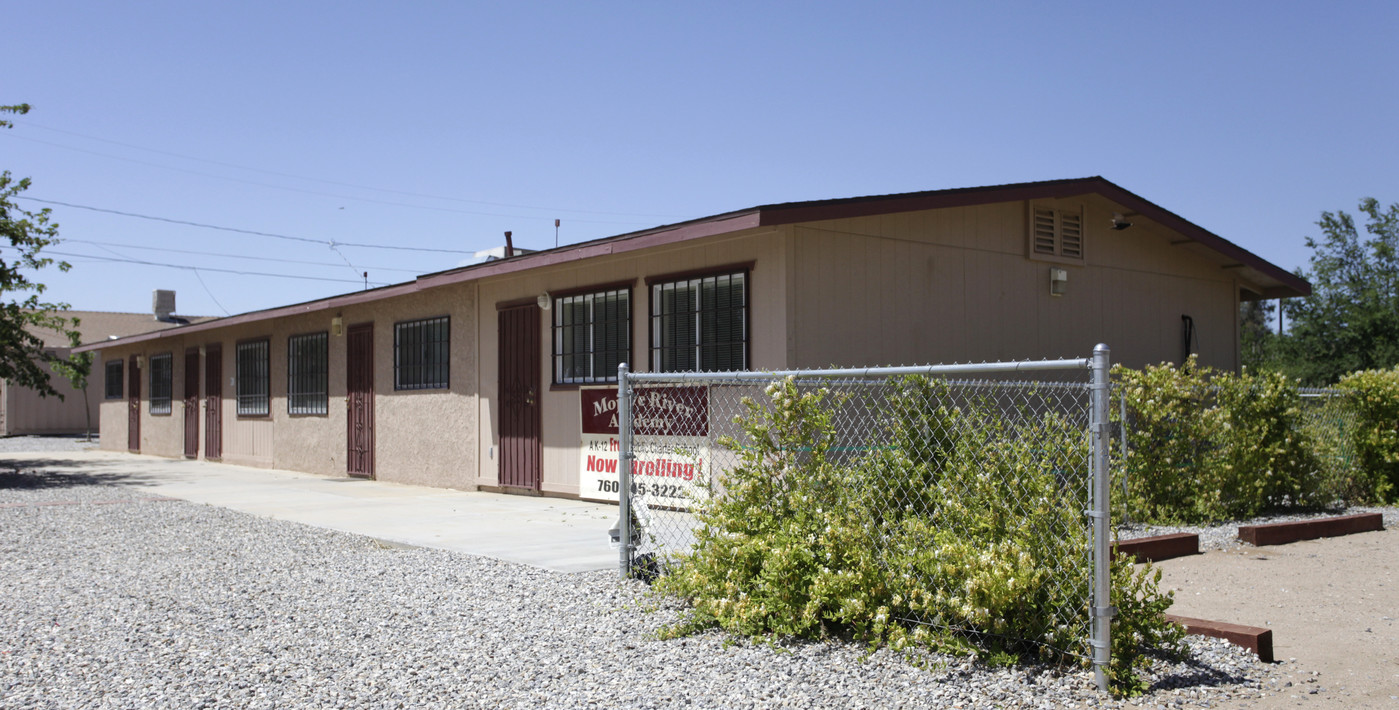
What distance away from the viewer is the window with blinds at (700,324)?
990 cm

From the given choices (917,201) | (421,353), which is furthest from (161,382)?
(917,201)

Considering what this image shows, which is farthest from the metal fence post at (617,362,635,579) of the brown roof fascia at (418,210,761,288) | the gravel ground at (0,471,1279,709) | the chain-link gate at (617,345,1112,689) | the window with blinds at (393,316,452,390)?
the window with blinds at (393,316,452,390)

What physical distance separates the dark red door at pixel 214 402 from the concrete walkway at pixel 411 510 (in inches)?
86.6

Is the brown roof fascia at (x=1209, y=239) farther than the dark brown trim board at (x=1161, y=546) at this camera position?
Yes

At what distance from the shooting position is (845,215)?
9.35 meters

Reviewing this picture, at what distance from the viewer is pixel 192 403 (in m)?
22.4

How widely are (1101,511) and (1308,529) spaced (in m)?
5.68

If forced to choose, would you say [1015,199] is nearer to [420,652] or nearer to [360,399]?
[420,652]

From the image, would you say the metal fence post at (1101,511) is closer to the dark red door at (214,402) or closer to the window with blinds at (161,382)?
the dark red door at (214,402)

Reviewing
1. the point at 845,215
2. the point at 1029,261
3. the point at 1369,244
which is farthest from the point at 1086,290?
the point at 1369,244

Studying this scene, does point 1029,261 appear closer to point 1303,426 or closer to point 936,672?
point 1303,426

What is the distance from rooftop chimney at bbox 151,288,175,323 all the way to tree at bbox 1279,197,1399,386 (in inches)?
1424

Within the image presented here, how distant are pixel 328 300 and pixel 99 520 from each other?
6.49m

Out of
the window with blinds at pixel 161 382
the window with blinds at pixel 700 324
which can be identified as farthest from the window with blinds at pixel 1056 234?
the window with blinds at pixel 161 382
